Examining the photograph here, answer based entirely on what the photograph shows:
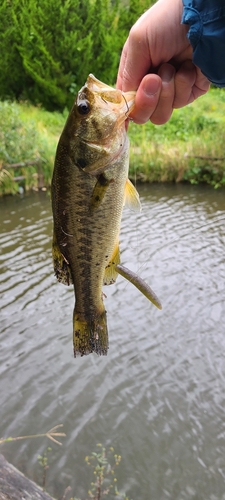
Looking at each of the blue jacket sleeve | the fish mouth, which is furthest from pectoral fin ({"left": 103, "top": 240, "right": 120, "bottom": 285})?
the blue jacket sleeve

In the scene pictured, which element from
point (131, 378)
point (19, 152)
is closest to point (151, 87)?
point (131, 378)

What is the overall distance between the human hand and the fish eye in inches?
9.3

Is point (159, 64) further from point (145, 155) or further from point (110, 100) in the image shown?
point (145, 155)

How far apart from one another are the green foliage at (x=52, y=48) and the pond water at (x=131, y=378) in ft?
54.1

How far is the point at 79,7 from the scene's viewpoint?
911 inches

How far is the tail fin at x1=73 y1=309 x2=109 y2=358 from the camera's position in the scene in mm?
2154

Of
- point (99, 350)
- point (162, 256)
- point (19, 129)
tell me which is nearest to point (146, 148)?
point (19, 129)

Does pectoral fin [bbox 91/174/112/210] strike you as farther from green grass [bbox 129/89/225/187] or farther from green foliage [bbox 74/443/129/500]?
green grass [bbox 129/89/225/187]

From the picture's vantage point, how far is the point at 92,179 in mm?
1822

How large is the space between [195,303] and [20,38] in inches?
808

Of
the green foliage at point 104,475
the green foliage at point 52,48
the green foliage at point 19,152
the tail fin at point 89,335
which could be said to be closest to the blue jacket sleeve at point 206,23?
the tail fin at point 89,335

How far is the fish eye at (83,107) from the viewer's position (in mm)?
1786

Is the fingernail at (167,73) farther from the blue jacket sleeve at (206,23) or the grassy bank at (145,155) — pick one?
the grassy bank at (145,155)

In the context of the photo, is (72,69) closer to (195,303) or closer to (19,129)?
(19,129)
